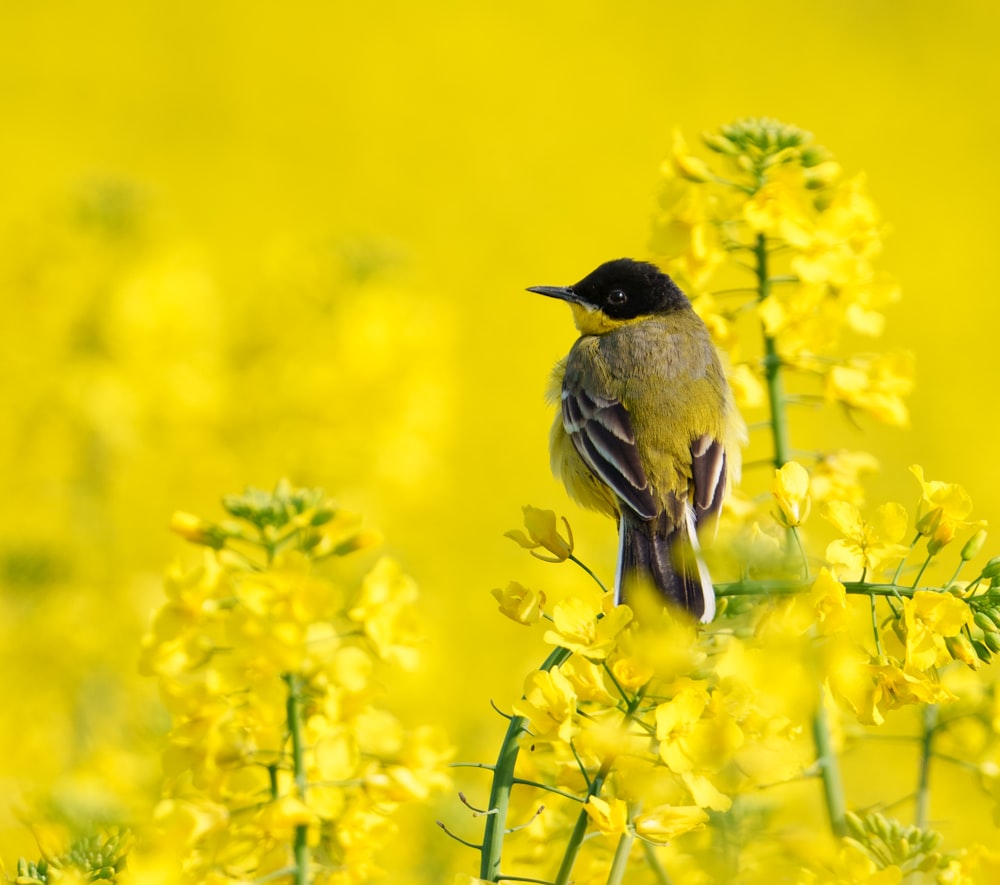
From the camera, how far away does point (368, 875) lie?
2.26 m

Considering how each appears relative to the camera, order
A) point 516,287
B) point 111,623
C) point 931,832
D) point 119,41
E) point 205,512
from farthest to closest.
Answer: point 119,41
point 516,287
point 205,512
point 111,623
point 931,832

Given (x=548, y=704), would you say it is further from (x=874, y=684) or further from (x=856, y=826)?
(x=856, y=826)

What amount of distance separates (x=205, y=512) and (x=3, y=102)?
1366 cm

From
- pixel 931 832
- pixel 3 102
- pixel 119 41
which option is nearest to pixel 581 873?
pixel 931 832

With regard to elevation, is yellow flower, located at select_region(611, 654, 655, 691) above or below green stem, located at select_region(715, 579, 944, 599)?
below

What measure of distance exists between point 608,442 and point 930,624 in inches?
67.1

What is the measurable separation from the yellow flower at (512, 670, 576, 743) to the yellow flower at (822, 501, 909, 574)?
0.44 metres

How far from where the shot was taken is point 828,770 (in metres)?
2.74

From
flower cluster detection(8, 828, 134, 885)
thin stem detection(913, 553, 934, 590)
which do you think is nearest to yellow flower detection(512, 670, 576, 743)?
thin stem detection(913, 553, 934, 590)

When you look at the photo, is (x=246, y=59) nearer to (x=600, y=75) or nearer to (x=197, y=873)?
(x=600, y=75)

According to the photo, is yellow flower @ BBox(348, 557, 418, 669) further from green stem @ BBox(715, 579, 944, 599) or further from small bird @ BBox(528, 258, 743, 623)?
green stem @ BBox(715, 579, 944, 599)

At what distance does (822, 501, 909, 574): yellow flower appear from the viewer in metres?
2.02

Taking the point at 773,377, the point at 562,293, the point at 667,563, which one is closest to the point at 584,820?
the point at 667,563

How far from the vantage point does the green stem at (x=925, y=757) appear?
103 inches
